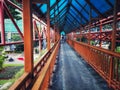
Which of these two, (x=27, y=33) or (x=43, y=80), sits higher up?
(x=27, y=33)

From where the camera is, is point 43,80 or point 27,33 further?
point 43,80

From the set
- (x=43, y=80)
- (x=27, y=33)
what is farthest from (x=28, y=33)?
(x=43, y=80)

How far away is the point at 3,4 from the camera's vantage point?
12.6ft

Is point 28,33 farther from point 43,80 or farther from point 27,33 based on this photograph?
point 43,80

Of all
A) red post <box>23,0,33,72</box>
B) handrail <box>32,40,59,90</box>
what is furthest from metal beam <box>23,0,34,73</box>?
handrail <box>32,40,59,90</box>

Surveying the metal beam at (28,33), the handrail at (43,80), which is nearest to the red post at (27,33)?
the metal beam at (28,33)

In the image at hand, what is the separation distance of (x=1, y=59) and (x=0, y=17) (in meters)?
15.4

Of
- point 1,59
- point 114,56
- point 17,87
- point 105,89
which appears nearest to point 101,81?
point 105,89

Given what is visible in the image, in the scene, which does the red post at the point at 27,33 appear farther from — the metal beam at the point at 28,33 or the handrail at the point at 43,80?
the handrail at the point at 43,80

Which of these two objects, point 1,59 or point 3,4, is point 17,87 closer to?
Result: point 3,4

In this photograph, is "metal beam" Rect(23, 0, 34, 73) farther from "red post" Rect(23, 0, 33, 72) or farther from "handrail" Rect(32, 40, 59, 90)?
Result: "handrail" Rect(32, 40, 59, 90)

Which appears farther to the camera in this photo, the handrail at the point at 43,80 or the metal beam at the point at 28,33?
the metal beam at the point at 28,33

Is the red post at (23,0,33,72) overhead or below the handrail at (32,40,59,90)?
overhead

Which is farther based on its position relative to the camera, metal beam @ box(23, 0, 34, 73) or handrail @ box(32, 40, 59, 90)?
metal beam @ box(23, 0, 34, 73)
